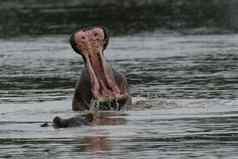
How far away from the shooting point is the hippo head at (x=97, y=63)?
19.1 metres

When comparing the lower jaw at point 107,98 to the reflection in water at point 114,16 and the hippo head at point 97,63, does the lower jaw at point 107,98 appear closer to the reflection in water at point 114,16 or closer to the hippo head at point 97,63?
the hippo head at point 97,63

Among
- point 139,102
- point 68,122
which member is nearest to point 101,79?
point 139,102

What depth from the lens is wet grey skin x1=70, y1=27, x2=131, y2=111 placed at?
753 inches

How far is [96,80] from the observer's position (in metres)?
19.1

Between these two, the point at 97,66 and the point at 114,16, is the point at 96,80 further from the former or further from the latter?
the point at 114,16

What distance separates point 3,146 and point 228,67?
11.5m

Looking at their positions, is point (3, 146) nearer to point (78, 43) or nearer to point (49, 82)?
point (78, 43)

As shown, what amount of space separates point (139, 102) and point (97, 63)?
2.78ft

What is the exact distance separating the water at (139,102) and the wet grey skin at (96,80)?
0.27m

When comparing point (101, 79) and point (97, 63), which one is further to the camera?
point (97, 63)

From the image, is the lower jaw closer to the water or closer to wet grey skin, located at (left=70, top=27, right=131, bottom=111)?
wet grey skin, located at (left=70, top=27, right=131, bottom=111)

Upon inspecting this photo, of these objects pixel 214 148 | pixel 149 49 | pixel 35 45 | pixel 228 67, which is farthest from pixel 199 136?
pixel 35 45

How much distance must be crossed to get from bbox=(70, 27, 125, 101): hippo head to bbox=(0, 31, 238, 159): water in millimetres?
435

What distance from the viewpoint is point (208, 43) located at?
3306 centimetres
